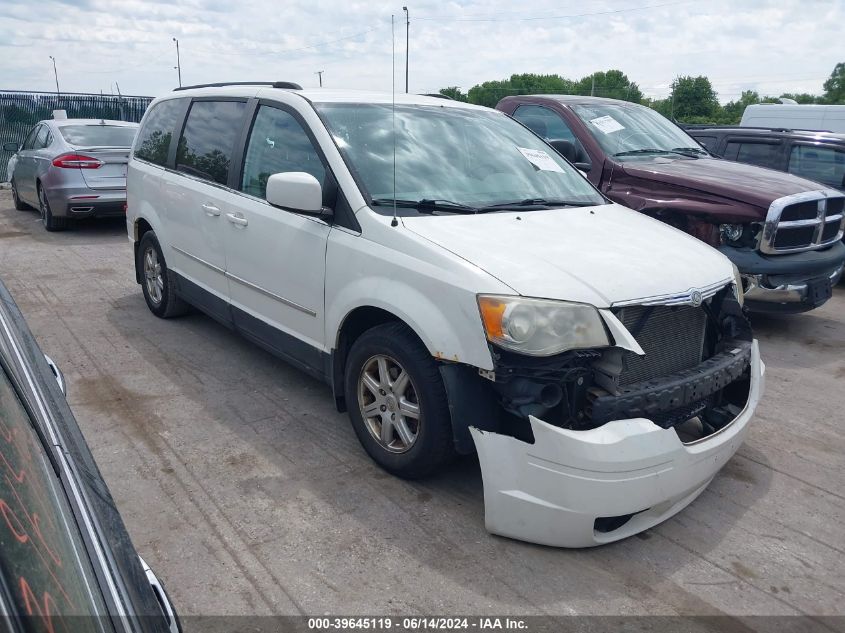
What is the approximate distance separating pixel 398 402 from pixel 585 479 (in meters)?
1.00

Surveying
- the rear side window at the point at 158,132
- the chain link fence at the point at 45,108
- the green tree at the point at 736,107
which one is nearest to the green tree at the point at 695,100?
the green tree at the point at 736,107

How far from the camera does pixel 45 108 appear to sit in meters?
17.0

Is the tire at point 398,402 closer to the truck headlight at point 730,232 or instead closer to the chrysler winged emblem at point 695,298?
the chrysler winged emblem at point 695,298

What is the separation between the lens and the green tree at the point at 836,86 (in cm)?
7445

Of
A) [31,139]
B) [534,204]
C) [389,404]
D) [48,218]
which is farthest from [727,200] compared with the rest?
[31,139]

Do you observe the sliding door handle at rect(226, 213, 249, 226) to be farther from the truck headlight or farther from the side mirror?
the truck headlight

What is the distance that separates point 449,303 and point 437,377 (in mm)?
352

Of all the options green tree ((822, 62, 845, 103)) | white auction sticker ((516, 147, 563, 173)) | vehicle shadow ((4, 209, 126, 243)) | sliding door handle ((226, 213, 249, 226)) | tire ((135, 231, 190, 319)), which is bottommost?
vehicle shadow ((4, 209, 126, 243))

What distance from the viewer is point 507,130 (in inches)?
186

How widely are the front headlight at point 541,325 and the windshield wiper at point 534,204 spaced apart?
984mm

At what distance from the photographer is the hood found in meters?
3.08

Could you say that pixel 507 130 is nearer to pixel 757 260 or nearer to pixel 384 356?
pixel 384 356

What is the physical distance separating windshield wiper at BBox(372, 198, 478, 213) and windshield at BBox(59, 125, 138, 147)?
25.3 ft

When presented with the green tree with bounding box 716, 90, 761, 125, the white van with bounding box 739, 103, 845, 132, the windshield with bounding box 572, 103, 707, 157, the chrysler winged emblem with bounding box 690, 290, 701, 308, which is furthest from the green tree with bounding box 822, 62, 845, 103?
the chrysler winged emblem with bounding box 690, 290, 701, 308
